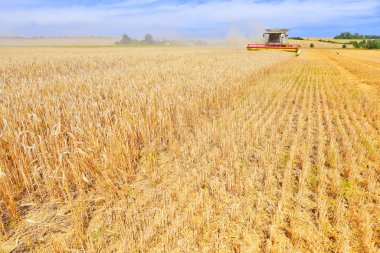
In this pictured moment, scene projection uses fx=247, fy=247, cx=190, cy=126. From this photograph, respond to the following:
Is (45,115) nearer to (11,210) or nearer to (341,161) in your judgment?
(11,210)

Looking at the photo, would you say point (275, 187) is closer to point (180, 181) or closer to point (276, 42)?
point (180, 181)

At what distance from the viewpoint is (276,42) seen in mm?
32250

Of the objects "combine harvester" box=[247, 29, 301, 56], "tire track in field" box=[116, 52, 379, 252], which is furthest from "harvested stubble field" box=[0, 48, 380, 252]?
"combine harvester" box=[247, 29, 301, 56]

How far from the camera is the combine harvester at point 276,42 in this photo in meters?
29.9

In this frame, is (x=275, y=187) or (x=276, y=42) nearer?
(x=275, y=187)

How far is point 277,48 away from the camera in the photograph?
29656 millimetres

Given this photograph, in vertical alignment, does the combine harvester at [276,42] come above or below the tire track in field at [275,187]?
above

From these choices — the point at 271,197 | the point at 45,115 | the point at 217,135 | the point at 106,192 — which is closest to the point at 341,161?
the point at 271,197

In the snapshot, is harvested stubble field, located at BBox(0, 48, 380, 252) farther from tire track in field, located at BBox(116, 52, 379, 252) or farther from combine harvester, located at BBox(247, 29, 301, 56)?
combine harvester, located at BBox(247, 29, 301, 56)

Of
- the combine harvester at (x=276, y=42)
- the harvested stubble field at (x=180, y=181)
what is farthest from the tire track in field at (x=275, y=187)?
the combine harvester at (x=276, y=42)

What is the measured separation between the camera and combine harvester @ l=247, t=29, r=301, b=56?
2988cm

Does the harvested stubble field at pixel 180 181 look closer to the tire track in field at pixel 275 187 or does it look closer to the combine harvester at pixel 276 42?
the tire track in field at pixel 275 187

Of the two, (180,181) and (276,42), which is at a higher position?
(276,42)

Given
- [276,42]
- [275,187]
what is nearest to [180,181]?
[275,187]
